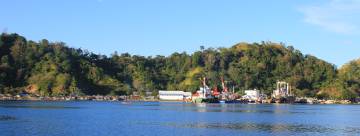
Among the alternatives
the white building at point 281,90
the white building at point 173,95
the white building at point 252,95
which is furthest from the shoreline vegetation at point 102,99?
the white building at point 281,90

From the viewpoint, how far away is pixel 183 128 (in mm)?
55969

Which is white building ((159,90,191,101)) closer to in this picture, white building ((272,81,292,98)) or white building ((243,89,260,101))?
→ white building ((243,89,260,101))

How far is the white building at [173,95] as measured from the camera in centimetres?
19485

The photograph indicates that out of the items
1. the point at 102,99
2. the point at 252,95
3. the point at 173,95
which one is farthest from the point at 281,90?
the point at 102,99

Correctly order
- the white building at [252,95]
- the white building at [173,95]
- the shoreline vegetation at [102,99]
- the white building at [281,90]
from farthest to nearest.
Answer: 1. the white building at [173,95]
2. the white building at [281,90]
3. the white building at [252,95]
4. the shoreline vegetation at [102,99]

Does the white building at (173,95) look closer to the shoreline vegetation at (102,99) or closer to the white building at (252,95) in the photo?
the shoreline vegetation at (102,99)

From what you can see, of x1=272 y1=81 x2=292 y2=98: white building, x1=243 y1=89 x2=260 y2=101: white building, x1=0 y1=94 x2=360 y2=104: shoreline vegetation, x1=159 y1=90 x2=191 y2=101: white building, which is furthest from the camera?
x1=159 y1=90 x2=191 y2=101: white building

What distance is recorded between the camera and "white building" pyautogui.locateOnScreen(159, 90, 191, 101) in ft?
639

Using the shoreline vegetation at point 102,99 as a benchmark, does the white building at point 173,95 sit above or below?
above

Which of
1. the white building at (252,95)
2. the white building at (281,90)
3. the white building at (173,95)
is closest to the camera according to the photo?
the white building at (252,95)

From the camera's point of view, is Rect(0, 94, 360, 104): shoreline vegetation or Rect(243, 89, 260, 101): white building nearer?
Rect(0, 94, 360, 104): shoreline vegetation

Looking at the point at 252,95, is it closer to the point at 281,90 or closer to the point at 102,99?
the point at 281,90

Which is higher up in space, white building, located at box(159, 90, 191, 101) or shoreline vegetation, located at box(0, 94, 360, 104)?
white building, located at box(159, 90, 191, 101)

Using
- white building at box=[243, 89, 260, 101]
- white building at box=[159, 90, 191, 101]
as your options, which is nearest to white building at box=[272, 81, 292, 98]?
white building at box=[243, 89, 260, 101]
